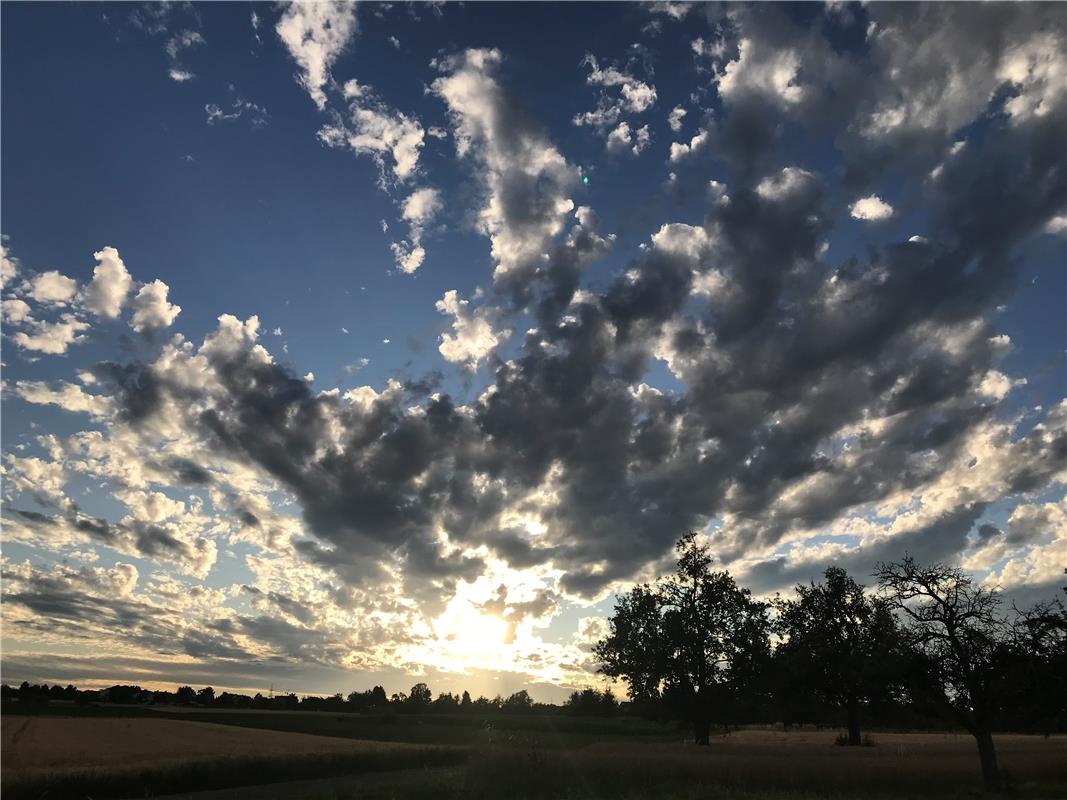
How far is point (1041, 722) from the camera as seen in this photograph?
33688 millimetres

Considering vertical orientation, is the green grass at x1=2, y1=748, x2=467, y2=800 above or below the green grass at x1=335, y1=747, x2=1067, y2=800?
below

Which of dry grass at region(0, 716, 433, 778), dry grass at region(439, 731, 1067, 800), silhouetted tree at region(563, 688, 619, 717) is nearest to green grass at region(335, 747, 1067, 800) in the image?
dry grass at region(439, 731, 1067, 800)

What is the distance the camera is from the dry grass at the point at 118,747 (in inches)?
1684

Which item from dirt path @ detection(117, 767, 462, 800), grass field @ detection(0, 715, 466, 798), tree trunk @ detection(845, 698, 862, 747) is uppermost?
tree trunk @ detection(845, 698, 862, 747)

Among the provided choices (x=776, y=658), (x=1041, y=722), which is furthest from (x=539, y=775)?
(x=776, y=658)

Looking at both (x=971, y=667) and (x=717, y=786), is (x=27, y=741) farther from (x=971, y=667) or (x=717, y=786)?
(x=971, y=667)

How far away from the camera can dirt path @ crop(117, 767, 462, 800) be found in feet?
132

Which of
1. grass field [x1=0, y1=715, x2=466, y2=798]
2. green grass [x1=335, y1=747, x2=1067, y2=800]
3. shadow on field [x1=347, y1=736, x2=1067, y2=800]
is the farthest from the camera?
grass field [x1=0, y1=715, x2=466, y2=798]

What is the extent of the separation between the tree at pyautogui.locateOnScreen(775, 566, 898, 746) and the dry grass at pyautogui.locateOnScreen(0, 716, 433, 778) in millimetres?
39322

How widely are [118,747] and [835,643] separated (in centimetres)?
6142

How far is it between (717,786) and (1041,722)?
56.1 feet

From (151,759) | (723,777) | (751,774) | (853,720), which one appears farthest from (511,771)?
(853,720)

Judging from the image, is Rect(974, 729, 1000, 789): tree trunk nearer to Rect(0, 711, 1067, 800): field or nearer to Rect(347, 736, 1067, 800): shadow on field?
Rect(347, 736, 1067, 800): shadow on field

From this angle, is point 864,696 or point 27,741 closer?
point 27,741
